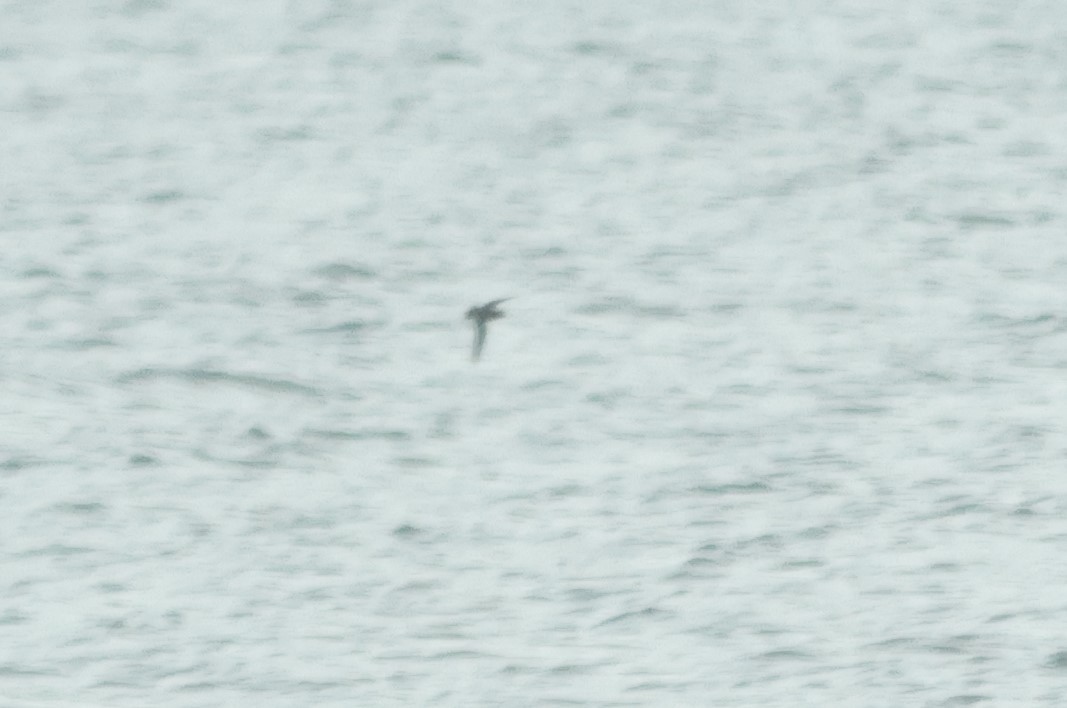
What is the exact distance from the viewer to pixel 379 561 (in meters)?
8.71

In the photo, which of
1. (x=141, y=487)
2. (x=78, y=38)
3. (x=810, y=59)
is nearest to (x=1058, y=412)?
(x=141, y=487)

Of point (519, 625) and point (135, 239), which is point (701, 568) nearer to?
point (519, 625)

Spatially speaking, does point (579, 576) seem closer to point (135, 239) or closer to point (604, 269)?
point (604, 269)

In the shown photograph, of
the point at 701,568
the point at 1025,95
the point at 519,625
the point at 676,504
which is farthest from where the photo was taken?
the point at 1025,95

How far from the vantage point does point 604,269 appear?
486 inches

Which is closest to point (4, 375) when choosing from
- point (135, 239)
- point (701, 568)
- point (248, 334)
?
point (248, 334)

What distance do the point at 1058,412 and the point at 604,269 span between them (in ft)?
9.11

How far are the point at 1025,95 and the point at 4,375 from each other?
6.56m

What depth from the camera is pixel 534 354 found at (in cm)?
1121

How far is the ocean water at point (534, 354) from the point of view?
26.2 feet

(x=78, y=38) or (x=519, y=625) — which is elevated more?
(x=78, y=38)

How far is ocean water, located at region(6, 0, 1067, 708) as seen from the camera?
8000mm

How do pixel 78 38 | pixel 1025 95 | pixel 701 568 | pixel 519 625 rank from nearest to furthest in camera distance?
pixel 519 625 → pixel 701 568 → pixel 1025 95 → pixel 78 38

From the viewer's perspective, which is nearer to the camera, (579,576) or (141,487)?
(579,576)
